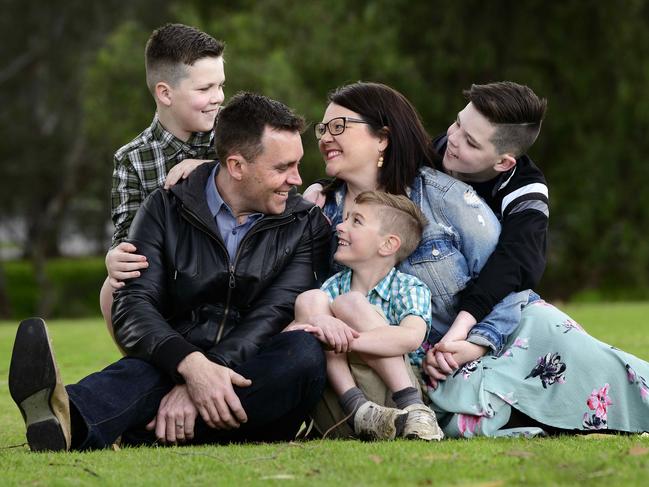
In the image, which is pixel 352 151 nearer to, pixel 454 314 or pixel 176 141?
pixel 454 314

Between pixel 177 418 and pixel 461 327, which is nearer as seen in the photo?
pixel 177 418

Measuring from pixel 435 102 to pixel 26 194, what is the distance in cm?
1248

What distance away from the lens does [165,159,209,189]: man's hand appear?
17.4 ft

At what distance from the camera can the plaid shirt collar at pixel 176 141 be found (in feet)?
19.4

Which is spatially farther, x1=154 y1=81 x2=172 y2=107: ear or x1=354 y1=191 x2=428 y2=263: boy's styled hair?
x1=154 y1=81 x2=172 y2=107: ear

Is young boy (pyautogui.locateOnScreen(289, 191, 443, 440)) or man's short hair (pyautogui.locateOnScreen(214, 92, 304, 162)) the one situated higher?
man's short hair (pyautogui.locateOnScreen(214, 92, 304, 162))

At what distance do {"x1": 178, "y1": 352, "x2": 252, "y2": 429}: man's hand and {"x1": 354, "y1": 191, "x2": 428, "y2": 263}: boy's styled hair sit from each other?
1005 mm

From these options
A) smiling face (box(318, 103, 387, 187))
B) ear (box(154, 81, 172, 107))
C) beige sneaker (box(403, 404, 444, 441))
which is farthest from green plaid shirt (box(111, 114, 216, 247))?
beige sneaker (box(403, 404, 444, 441))

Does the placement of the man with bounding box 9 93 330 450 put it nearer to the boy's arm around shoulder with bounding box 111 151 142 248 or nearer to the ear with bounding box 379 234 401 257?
the ear with bounding box 379 234 401 257

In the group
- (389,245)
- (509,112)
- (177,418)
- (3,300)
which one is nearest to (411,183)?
(389,245)

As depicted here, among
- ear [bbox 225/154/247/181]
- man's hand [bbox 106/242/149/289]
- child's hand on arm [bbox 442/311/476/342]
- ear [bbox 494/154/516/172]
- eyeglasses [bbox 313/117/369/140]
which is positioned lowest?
child's hand on arm [bbox 442/311/476/342]

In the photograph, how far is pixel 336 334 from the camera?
4750 mm

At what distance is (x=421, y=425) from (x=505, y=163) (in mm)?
1513

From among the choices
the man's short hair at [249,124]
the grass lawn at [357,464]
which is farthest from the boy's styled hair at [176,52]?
the grass lawn at [357,464]
